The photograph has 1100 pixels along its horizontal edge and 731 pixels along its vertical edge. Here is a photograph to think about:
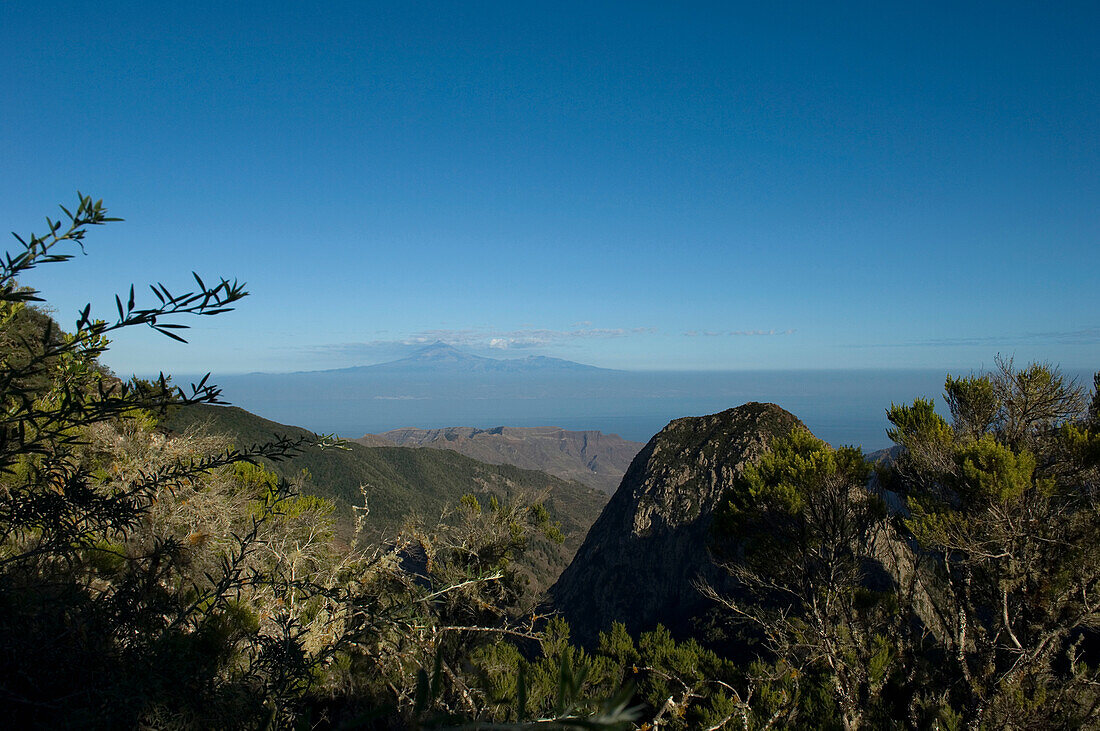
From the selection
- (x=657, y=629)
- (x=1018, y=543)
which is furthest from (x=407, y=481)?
(x=1018, y=543)

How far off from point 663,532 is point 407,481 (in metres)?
49.5

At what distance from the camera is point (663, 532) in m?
21.3

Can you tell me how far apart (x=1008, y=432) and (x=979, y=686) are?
407cm

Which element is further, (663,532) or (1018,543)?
(663,532)

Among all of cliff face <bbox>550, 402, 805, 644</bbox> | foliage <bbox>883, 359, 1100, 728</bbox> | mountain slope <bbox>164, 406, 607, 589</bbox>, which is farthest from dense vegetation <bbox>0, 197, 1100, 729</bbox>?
mountain slope <bbox>164, 406, 607, 589</bbox>

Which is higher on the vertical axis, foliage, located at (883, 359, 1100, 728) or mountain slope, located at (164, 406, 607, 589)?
foliage, located at (883, 359, 1100, 728)

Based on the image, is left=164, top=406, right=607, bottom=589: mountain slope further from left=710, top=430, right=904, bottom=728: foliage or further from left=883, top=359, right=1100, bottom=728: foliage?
left=883, top=359, right=1100, bottom=728: foliage

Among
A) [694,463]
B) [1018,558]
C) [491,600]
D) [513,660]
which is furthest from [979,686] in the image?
[694,463]

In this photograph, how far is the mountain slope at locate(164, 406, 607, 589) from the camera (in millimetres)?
43406

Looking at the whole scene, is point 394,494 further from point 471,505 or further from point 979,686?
point 979,686

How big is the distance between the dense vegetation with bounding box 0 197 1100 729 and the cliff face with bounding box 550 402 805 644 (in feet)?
28.9

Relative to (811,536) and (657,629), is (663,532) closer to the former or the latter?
(811,536)

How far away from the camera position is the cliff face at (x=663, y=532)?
19.4 metres

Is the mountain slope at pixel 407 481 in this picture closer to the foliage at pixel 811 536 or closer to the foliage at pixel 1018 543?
the foliage at pixel 811 536
